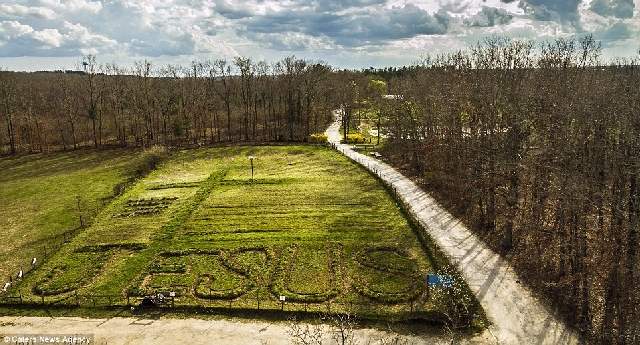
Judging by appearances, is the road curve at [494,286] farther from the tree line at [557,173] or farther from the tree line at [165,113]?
the tree line at [165,113]

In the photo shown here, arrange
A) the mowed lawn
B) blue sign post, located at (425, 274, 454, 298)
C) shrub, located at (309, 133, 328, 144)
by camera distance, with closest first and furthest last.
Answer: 1. blue sign post, located at (425, 274, 454, 298)
2. the mowed lawn
3. shrub, located at (309, 133, 328, 144)

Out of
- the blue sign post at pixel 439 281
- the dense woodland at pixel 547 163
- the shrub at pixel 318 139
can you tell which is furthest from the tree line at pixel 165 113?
the blue sign post at pixel 439 281

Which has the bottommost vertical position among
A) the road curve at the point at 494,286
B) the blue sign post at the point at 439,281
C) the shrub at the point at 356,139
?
the road curve at the point at 494,286

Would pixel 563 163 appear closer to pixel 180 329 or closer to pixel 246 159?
pixel 180 329

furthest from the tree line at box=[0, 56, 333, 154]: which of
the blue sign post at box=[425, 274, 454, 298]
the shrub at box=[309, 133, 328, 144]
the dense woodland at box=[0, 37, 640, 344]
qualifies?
the blue sign post at box=[425, 274, 454, 298]

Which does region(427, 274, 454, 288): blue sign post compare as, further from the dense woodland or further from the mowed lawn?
the mowed lawn
